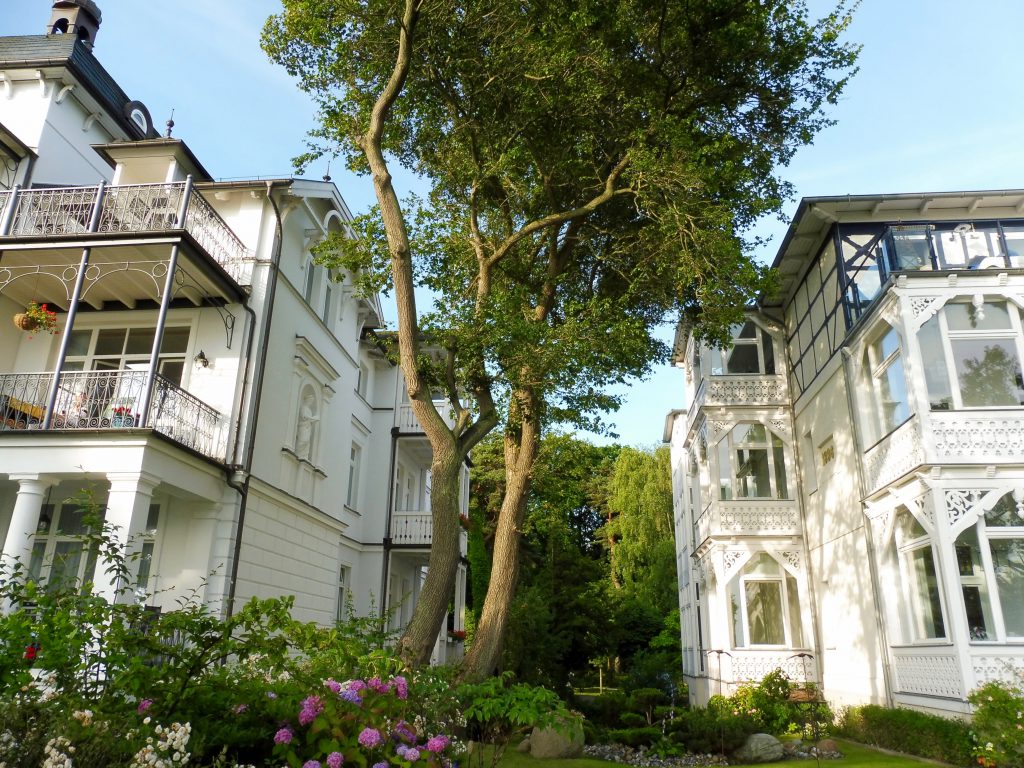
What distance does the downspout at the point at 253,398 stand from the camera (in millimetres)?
11711

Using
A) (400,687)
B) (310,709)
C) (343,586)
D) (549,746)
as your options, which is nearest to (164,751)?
(310,709)

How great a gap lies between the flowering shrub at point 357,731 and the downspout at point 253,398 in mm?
7525

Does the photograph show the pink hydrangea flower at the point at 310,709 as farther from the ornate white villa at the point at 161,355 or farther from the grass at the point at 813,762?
the grass at the point at 813,762

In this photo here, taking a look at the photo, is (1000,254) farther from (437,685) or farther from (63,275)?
(63,275)

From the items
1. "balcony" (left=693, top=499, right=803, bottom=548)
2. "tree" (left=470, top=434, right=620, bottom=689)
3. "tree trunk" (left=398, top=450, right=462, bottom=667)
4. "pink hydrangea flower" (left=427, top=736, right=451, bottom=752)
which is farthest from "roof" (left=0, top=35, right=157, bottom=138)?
"balcony" (left=693, top=499, right=803, bottom=548)

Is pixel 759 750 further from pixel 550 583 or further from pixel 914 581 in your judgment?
pixel 550 583

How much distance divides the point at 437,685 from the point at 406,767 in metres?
1.23

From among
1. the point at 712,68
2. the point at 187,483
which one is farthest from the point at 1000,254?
the point at 187,483

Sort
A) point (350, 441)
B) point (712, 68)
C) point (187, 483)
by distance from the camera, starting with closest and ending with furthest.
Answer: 1. point (187, 483)
2. point (712, 68)
3. point (350, 441)

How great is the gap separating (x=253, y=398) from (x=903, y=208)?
13.4m

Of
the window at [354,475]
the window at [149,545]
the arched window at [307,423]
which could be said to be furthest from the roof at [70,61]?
the window at [149,545]

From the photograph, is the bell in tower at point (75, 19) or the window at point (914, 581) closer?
the window at point (914, 581)

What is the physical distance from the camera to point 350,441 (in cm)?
1870

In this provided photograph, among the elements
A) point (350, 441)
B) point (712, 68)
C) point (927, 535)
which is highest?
point (712, 68)
